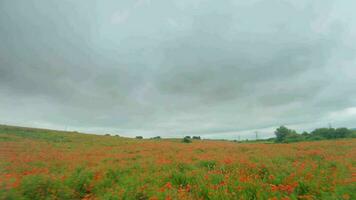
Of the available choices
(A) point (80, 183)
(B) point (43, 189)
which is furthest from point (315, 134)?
(B) point (43, 189)

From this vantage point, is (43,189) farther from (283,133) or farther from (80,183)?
(283,133)

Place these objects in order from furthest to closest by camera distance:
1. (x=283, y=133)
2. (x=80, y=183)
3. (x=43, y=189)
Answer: (x=283, y=133), (x=80, y=183), (x=43, y=189)

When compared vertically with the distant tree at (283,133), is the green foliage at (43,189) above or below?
below

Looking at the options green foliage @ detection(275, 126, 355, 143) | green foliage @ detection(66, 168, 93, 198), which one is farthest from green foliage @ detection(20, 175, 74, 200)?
green foliage @ detection(275, 126, 355, 143)

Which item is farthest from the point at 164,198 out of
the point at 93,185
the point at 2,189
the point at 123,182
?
the point at 2,189

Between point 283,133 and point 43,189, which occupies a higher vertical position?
point 283,133

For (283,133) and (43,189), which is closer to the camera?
(43,189)

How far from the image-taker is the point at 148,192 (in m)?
4.84

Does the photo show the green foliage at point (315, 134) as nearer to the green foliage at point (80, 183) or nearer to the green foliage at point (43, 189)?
the green foliage at point (80, 183)

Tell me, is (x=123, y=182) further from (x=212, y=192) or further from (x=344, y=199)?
(x=344, y=199)

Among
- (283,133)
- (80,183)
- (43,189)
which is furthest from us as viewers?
(283,133)

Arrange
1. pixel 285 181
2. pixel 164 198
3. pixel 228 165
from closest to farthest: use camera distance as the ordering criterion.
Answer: pixel 164 198 → pixel 285 181 → pixel 228 165

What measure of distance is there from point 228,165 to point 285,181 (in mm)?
2725

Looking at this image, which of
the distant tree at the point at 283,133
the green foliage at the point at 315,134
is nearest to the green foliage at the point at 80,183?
the green foliage at the point at 315,134
